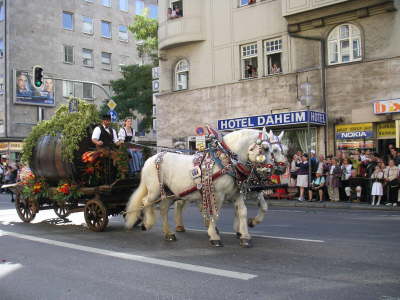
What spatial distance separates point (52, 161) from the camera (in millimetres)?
10008

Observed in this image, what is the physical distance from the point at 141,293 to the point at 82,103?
6029 millimetres

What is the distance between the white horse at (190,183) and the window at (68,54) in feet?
131

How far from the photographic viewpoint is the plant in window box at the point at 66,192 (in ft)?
31.7

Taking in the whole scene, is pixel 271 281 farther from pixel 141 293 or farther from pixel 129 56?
pixel 129 56

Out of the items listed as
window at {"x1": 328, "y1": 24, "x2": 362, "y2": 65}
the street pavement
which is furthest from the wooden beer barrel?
window at {"x1": 328, "y1": 24, "x2": 362, "y2": 65}

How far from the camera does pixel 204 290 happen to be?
5.09m

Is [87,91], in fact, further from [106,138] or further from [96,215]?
[96,215]

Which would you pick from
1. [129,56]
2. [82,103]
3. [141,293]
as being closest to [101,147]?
[82,103]

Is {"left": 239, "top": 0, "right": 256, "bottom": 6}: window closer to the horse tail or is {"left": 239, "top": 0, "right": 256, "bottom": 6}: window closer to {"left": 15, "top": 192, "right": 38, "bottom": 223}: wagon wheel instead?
{"left": 15, "top": 192, "right": 38, "bottom": 223}: wagon wheel

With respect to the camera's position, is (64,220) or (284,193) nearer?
(64,220)

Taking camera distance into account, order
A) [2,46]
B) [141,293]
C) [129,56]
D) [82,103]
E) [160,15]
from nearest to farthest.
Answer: [141,293], [82,103], [160,15], [2,46], [129,56]

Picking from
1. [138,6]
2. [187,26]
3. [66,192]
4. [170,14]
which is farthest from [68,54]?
[66,192]

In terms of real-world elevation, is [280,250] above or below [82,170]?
below

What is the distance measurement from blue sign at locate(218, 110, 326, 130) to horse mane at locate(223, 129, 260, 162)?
11594mm
